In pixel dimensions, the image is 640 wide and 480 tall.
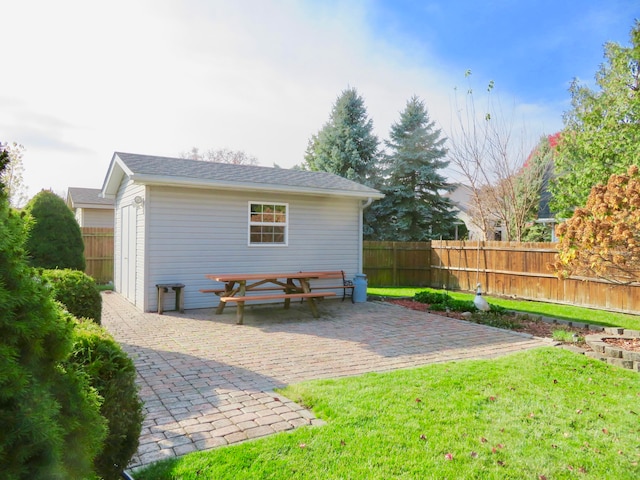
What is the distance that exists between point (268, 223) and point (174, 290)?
8.88 feet

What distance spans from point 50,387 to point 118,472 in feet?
4.09

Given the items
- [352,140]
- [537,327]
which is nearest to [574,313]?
[537,327]

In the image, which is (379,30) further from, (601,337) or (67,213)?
(67,213)

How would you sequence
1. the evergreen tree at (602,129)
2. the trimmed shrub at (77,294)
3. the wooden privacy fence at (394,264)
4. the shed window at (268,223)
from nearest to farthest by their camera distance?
the trimmed shrub at (77,294) → the shed window at (268,223) → the evergreen tree at (602,129) → the wooden privacy fence at (394,264)

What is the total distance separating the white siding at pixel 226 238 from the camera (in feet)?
28.9

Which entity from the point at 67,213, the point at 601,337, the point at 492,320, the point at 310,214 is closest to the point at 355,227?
the point at 310,214

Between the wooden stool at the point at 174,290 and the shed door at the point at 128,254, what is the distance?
145 cm

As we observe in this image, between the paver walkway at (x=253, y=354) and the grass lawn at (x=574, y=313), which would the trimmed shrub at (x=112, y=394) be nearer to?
the paver walkway at (x=253, y=354)

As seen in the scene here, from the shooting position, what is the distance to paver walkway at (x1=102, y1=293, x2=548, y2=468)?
338 centimetres

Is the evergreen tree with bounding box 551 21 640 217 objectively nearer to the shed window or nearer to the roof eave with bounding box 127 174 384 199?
A: the roof eave with bounding box 127 174 384 199

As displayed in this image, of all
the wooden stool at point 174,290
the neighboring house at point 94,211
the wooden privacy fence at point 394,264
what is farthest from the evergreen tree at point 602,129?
the neighboring house at point 94,211

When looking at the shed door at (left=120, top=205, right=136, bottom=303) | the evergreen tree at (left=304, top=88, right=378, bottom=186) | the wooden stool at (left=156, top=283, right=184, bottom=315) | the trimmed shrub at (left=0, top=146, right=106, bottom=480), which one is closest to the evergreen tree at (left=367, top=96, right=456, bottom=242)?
the evergreen tree at (left=304, top=88, right=378, bottom=186)

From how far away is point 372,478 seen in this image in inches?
101

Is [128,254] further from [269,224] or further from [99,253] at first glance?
[99,253]
